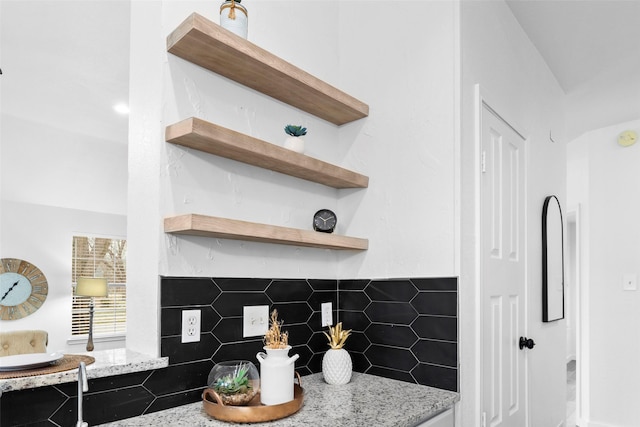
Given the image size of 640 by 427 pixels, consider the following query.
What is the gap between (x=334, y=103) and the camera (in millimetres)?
1953

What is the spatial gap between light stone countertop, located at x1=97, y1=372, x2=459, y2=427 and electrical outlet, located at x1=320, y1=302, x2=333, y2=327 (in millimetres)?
243

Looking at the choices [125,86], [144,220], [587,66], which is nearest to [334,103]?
[144,220]

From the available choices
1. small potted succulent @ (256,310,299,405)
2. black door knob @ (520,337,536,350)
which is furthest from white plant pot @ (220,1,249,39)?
black door knob @ (520,337,536,350)

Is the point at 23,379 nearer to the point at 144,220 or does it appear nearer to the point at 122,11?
the point at 144,220

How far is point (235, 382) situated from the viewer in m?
1.39

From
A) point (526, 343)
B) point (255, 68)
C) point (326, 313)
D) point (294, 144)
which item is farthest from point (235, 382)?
point (526, 343)

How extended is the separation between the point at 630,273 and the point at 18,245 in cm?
552

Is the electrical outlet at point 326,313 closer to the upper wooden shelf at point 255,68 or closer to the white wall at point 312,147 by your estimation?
the white wall at point 312,147

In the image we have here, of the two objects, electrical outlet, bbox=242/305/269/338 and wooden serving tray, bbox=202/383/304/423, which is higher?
electrical outlet, bbox=242/305/269/338

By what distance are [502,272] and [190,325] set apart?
1.45m

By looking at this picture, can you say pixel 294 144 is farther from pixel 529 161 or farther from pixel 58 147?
pixel 58 147

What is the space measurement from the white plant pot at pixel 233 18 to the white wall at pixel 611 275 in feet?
11.9

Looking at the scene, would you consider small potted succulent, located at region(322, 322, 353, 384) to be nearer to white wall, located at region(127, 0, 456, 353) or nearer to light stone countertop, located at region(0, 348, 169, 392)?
A: white wall, located at region(127, 0, 456, 353)

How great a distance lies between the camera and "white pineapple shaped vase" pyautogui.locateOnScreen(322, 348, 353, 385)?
5.93 feet
